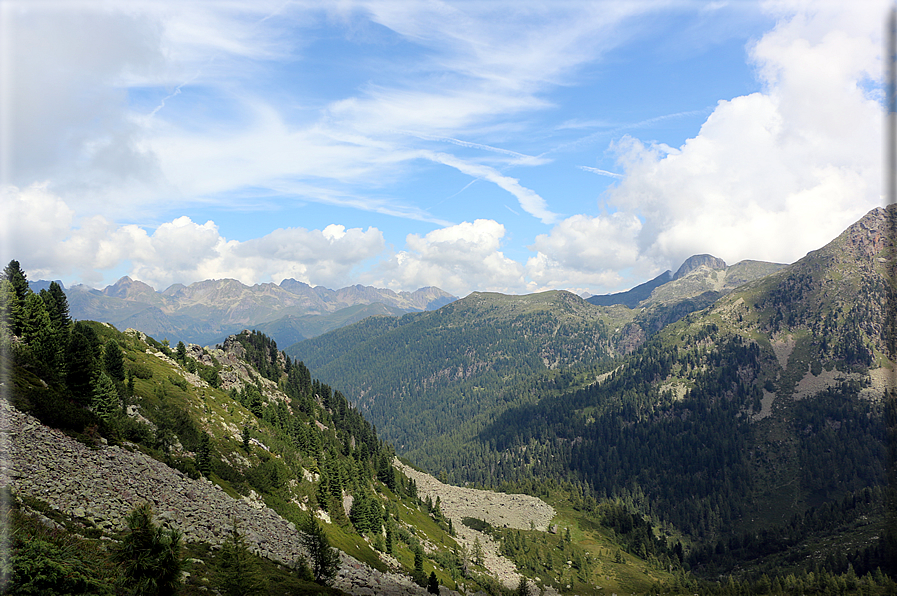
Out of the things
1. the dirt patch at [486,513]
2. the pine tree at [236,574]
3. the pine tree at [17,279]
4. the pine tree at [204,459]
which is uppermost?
the pine tree at [17,279]

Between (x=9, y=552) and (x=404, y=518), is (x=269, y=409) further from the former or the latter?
(x=9, y=552)

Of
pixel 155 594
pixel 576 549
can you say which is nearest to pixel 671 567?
pixel 576 549

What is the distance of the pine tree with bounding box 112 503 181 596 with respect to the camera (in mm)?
25484

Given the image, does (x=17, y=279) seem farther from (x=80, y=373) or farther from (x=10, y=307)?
(x=80, y=373)

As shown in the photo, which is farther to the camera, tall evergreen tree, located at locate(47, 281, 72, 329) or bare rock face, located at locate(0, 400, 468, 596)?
tall evergreen tree, located at locate(47, 281, 72, 329)

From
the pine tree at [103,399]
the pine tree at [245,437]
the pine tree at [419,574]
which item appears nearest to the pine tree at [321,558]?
the pine tree at [103,399]

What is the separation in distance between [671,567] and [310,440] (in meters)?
175

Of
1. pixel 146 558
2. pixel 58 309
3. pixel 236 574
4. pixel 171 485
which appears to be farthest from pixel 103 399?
pixel 146 558

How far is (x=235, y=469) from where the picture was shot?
61125 millimetres

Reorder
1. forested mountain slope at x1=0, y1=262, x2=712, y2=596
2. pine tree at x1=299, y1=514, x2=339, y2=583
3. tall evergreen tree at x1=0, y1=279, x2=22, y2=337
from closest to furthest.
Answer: forested mountain slope at x1=0, y1=262, x2=712, y2=596, pine tree at x1=299, y1=514, x2=339, y2=583, tall evergreen tree at x1=0, y1=279, x2=22, y2=337

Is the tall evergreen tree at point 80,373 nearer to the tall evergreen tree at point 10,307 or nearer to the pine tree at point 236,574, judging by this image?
the tall evergreen tree at point 10,307

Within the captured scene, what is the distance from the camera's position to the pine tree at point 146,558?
2548 cm

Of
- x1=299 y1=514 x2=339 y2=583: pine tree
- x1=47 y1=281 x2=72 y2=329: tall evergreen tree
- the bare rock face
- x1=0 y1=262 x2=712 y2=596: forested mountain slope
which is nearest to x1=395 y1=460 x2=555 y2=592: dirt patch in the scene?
x1=0 y1=262 x2=712 y2=596: forested mountain slope

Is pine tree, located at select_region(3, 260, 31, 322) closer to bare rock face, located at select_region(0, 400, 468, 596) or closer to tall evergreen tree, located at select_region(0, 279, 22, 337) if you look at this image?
tall evergreen tree, located at select_region(0, 279, 22, 337)
